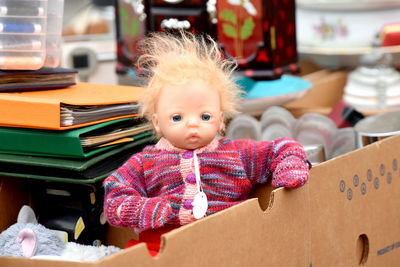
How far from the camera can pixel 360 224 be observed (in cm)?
91

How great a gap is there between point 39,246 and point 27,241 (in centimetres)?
2

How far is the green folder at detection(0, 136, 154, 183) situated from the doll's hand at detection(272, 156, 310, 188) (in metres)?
0.24

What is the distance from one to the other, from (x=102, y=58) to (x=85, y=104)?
92 centimetres

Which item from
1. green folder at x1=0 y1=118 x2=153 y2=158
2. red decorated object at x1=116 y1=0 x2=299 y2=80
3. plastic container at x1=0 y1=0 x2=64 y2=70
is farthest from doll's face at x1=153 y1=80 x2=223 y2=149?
red decorated object at x1=116 y1=0 x2=299 y2=80

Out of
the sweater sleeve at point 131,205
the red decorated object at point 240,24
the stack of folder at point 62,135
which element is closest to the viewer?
the sweater sleeve at point 131,205

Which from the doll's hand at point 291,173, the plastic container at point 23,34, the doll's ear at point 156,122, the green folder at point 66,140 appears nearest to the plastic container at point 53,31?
the plastic container at point 23,34

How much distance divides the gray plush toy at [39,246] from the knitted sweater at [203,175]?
6 cm

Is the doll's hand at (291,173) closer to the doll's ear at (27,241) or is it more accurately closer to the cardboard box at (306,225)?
the cardboard box at (306,225)

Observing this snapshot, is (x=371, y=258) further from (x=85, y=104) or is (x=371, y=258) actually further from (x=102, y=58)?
(x=102, y=58)

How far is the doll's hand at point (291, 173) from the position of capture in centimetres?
79

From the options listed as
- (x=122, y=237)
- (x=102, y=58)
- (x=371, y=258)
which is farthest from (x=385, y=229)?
(x=102, y=58)

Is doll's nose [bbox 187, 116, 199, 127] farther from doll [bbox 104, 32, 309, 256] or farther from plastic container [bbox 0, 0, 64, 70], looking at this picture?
plastic container [bbox 0, 0, 64, 70]

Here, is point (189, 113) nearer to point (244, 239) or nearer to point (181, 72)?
point (181, 72)

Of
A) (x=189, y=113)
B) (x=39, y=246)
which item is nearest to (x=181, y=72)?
(x=189, y=113)
